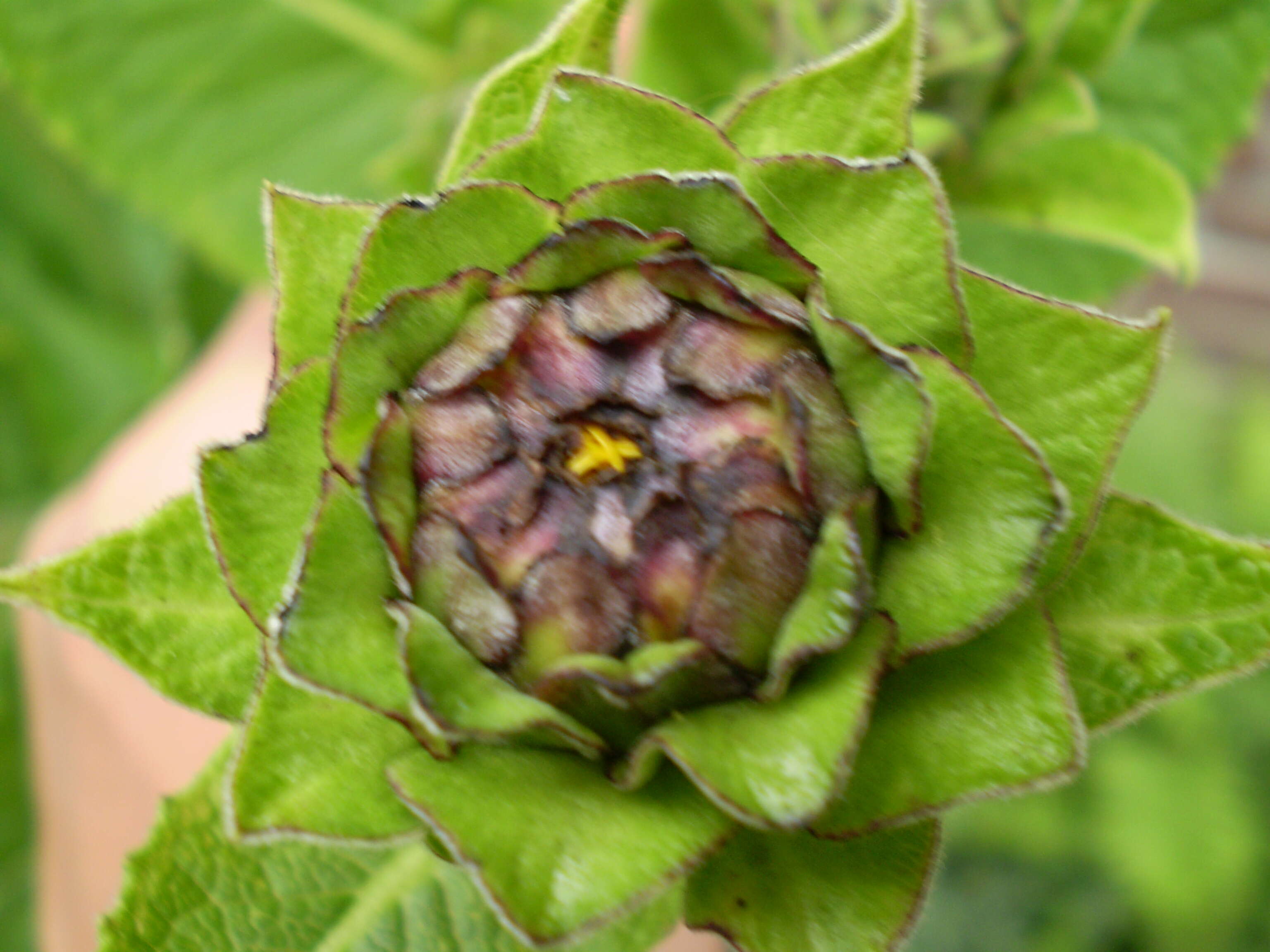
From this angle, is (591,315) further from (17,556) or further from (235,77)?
(17,556)

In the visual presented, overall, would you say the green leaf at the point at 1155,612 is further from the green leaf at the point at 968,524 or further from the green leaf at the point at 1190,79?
the green leaf at the point at 1190,79

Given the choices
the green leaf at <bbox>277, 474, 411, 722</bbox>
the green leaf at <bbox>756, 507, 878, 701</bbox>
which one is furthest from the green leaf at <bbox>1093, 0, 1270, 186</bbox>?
the green leaf at <bbox>277, 474, 411, 722</bbox>

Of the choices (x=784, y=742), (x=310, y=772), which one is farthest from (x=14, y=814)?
(x=784, y=742)

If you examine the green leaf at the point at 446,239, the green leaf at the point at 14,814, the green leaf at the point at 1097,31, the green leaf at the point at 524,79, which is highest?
the green leaf at the point at 524,79

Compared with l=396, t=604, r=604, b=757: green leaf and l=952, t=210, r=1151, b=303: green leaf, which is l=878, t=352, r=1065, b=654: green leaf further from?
l=952, t=210, r=1151, b=303: green leaf

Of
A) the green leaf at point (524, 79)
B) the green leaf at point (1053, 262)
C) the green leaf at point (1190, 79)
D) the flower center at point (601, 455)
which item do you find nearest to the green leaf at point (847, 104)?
the green leaf at point (524, 79)

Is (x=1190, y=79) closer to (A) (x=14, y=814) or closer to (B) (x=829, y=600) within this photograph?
(B) (x=829, y=600)

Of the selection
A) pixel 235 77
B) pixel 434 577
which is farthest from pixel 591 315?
pixel 235 77
